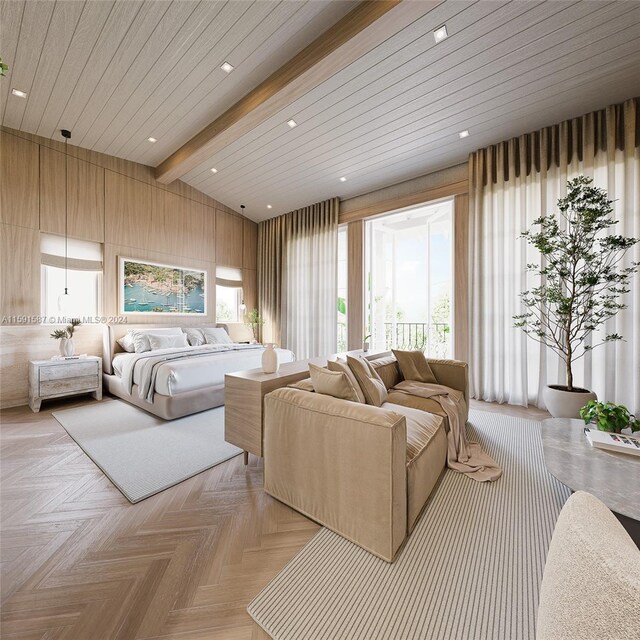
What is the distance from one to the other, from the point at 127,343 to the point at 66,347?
0.71m

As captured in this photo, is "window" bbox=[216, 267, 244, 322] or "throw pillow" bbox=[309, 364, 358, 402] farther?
"window" bbox=[216, 267, 244, 322]

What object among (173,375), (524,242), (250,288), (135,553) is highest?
(524,242)

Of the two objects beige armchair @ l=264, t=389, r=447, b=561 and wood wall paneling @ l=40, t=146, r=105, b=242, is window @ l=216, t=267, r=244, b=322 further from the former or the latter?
beige armchair @ l=264, t=389, r=447, b=561

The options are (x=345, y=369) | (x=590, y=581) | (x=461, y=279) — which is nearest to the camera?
(x=590, y=581)

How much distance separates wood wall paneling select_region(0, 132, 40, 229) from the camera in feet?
11.9

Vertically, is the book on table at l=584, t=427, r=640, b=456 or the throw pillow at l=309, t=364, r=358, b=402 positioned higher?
the throw pillow at l=309, t=364, r=358, b=402

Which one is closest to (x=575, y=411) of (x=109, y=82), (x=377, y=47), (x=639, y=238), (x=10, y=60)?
(x=639, y=238)

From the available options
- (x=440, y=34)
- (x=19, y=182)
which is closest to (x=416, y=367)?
(x=440, y=34)

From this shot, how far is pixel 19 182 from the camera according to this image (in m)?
3.74

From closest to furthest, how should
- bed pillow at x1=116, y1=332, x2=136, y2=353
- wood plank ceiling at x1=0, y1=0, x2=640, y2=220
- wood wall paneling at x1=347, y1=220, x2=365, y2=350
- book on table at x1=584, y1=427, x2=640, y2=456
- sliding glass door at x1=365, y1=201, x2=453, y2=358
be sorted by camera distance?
book on table at x1=584, y1=427, x2=640, y2=456 → wood plank ceiling at x1=0, y1=0, x2=640, y2=220 → bed pillow at x1=116, y1=332, x2=136, y2=353 → wood wall paneling at x1=347, y1=220, x2=365, y2=350 → sliding glass door at x1=365, y1=201, x2=453, y2=358

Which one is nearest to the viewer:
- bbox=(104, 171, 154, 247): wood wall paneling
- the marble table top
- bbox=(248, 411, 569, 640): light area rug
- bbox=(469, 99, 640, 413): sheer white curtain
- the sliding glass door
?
bbox=(248, 411, 569, 640): light area rug

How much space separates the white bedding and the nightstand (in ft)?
0.95

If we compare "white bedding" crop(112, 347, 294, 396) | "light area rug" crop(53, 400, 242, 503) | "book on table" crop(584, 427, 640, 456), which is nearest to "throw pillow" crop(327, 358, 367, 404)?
"light area rug" crop(53, 400, 242, 503)

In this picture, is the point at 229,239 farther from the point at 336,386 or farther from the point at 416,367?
the point at 336,386
